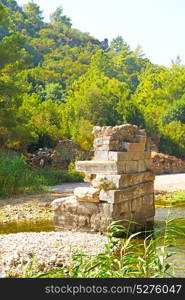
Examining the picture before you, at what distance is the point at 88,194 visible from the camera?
747 centimetres

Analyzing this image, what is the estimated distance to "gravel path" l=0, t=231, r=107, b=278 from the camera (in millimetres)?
5121

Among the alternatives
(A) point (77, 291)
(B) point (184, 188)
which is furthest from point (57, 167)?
(A) point (77, 291)

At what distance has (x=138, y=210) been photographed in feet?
27.2

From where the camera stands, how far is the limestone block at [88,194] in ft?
24.4

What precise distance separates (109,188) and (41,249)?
2.02 m

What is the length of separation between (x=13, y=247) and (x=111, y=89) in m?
25.3

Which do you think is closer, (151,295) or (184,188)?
(151,295)

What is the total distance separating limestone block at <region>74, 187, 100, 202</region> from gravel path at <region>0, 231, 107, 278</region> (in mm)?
656

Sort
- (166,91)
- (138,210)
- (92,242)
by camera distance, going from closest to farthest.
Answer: (92,242) < (138,210) < (166,91)

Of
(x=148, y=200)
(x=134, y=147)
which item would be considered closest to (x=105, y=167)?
(x=134, y=147)

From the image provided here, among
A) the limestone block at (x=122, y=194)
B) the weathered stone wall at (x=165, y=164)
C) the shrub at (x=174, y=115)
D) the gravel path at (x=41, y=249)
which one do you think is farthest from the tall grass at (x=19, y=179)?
the shrub at (x=174, y=115)

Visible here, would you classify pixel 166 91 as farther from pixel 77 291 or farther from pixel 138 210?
pixel 77 291

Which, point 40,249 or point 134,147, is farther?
point 134,147

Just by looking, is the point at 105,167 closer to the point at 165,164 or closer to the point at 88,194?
the point at 88,194
